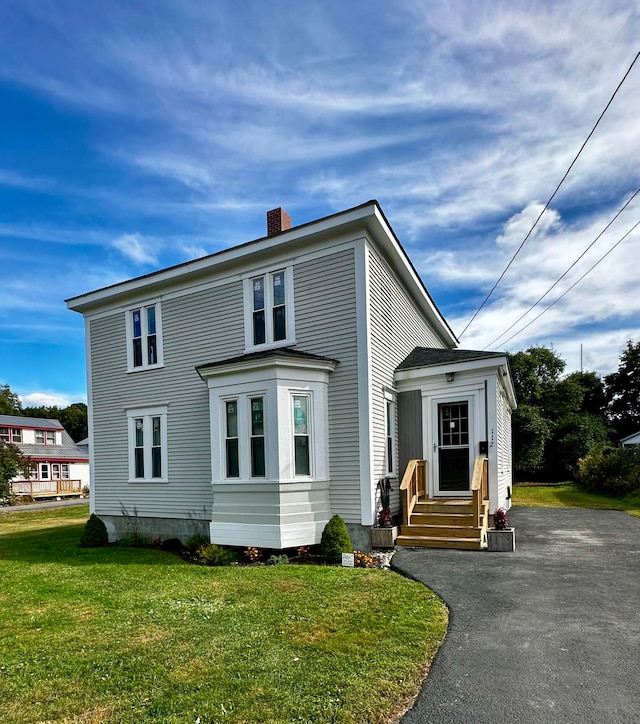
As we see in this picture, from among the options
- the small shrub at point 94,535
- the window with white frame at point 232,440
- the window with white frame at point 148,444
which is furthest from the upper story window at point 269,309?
the small shrub at point 94,535

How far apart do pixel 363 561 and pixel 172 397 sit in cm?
636

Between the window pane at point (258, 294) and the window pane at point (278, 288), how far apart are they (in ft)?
1.10

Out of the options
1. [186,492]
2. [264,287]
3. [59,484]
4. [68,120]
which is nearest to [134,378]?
[186,492]

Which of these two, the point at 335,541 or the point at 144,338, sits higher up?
the point at 144,338

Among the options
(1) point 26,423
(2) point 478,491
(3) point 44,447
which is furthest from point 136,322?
(3) point 44,447

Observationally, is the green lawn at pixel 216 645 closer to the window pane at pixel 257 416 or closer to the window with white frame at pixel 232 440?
the window with white frame at pixel 232 440

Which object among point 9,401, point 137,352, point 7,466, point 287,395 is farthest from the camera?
point 9,401

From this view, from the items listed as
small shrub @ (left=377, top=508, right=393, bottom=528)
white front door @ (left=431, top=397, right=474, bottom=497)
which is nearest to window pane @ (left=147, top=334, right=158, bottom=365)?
small shrub @ (left=377, top=508, right=393, bottom=528)

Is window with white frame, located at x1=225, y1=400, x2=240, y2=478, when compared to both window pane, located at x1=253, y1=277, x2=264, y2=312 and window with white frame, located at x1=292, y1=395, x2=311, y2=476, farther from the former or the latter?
window pane, located at x1=253, y1=277, x2=264, y2=312

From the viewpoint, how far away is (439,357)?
1102cm

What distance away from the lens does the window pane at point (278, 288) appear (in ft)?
33.9

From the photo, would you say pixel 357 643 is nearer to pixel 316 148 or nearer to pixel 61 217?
pixel 316 148

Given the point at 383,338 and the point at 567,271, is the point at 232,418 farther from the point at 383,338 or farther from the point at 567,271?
the point at 567,271

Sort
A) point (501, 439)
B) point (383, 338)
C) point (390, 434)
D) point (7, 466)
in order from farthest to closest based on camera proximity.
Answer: point (7, 466) → point (501, 439) → point (390, 434) → point (383, 338)
